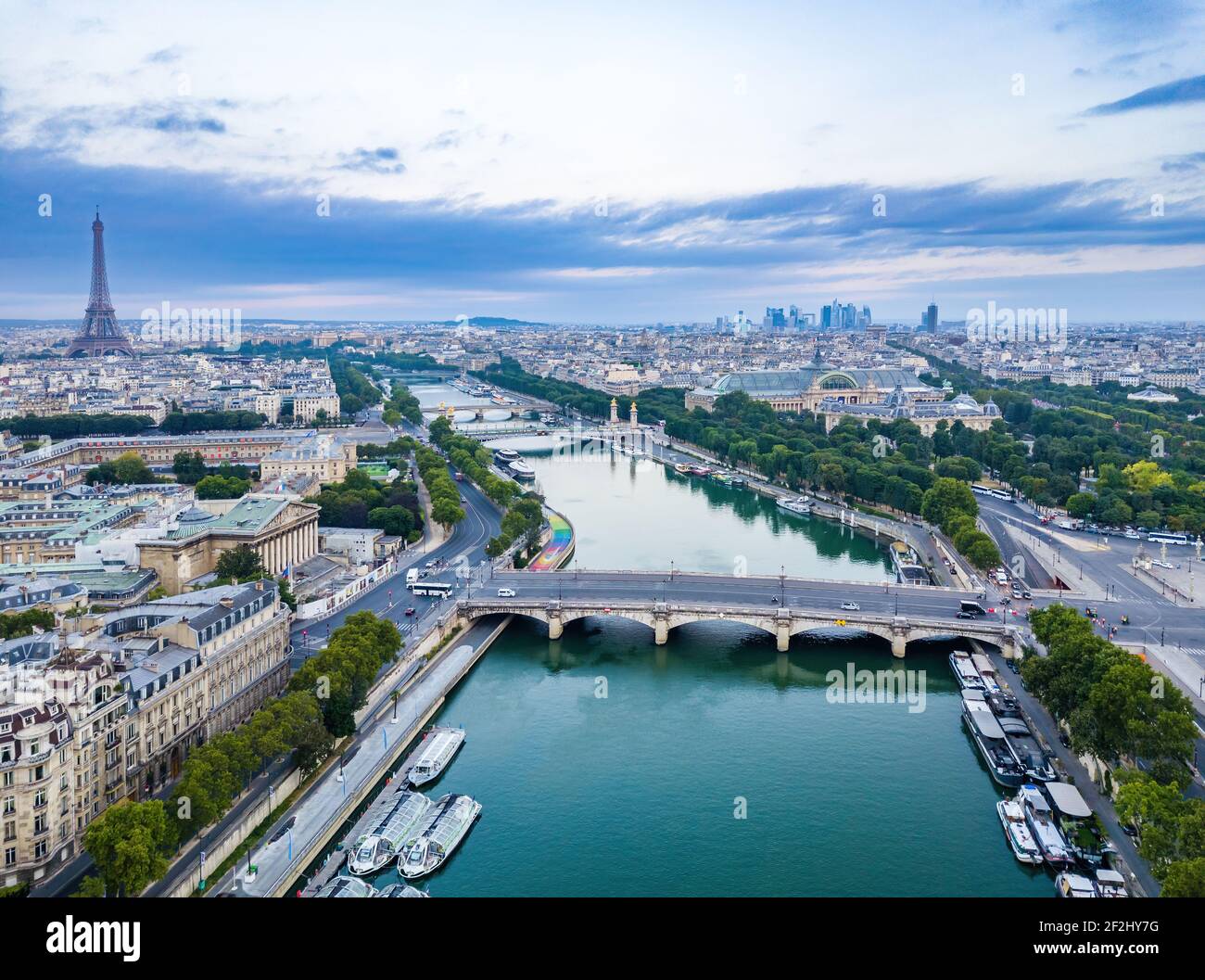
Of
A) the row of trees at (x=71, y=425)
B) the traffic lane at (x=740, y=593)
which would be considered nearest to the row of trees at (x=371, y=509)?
the traffic lane at (x=740, y=593)

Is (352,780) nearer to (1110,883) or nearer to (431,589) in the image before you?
(431,589)

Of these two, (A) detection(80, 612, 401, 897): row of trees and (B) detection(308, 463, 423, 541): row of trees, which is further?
(B) detection(308, 463, 423, 541): row of trees

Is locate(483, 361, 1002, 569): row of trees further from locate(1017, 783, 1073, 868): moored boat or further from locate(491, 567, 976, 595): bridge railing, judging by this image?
locate(1017, 783, 1073, 868): moored boat

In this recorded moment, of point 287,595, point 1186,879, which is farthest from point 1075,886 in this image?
point 287,595

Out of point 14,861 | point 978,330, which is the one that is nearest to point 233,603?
point 14,861

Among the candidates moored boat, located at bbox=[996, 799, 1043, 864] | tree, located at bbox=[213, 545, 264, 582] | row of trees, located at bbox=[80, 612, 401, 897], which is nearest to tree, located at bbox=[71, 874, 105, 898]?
row of trees, located at bbox=[80, 612, 401, 897]
